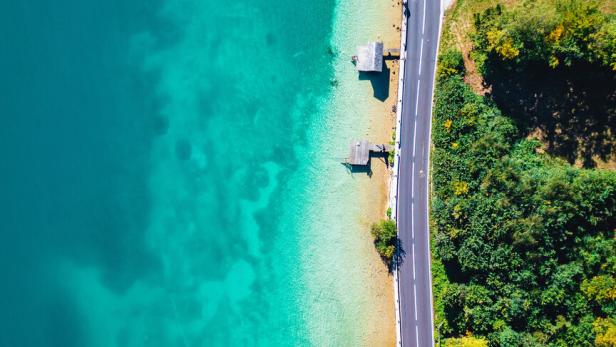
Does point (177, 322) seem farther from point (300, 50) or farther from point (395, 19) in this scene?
point (395, 19)

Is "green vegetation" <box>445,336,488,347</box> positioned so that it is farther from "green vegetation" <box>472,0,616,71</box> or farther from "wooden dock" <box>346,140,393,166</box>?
"green vegetation" <box>472,0,616,71</box>

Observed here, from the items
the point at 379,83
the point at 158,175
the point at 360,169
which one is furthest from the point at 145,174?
the point at 379,83

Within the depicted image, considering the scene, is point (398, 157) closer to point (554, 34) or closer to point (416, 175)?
point (416, 175)

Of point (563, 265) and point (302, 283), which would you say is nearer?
point (563, 265)

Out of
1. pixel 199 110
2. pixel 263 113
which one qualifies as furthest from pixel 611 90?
pixel 199 110

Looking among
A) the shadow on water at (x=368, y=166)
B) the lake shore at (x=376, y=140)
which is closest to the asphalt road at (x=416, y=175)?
the lake shore at (x=376, y=140)

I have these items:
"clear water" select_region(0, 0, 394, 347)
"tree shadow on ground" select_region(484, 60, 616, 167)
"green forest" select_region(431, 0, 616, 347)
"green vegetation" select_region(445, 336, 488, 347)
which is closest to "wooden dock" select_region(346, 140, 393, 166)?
"clear water" select_region(0, 0, 394, 347)

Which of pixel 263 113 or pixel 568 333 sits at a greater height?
pixel 263 113

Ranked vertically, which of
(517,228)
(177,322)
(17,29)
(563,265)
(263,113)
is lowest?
(177,322)
